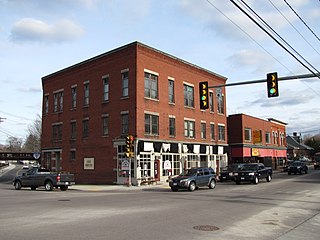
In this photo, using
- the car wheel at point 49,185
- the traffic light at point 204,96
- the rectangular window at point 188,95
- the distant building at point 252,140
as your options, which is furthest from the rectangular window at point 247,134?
the traffic light at point 204,96

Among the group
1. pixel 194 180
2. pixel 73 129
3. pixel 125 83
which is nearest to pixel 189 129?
pixel 125 83

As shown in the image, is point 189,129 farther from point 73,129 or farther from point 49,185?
point 49,185

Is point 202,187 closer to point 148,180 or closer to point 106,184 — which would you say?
point 148,180

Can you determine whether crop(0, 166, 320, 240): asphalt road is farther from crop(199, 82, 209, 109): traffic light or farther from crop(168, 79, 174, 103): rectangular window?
crop(168, 79, 174, 103): rectangular window

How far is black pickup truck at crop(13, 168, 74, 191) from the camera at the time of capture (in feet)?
89.3

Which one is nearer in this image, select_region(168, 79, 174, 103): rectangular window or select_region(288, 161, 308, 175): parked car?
select_region(168, 79, 174, 103): rectangular window

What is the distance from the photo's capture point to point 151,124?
3353 cm

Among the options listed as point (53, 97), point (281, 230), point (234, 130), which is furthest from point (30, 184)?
point (234, 130)

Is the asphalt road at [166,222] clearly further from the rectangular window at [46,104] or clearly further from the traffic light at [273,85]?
the rectangular window at [46,104]

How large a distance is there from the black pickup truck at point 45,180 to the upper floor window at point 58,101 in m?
14.1

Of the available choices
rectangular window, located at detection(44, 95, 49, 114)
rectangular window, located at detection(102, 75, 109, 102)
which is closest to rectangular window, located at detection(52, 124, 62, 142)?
rectangular window, located at detection(44, 95, 49, 114)

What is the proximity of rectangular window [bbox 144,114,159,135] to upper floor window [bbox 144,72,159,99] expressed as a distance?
1.94m

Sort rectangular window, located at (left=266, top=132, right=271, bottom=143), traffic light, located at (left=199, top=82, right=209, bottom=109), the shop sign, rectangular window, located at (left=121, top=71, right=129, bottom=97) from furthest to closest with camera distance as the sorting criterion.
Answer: rectangular window, located at (left=266, top=132, right=271, bottom=143) → the shop sign → rectangular window, located at (left=121, top=71, right=129, bottom=97) → traffic light, located at (left=199, top=82, right=209, bottom=109)

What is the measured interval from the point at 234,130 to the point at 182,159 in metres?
17.9
